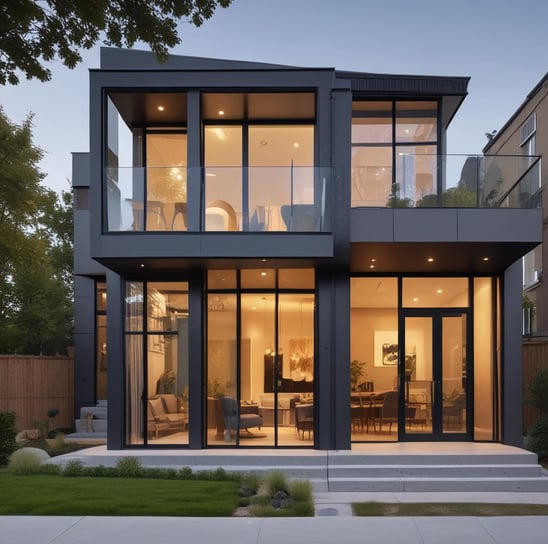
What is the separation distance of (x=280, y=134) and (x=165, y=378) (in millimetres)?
5923

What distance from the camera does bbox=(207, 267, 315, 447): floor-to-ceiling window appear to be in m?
13.6

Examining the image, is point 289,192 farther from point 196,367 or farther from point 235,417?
point 235,417

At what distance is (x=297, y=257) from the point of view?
1248 cm

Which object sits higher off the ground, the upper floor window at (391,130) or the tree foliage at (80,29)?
the upper floor window at (391,130)

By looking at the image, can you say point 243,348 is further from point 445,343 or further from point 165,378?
point 445,343

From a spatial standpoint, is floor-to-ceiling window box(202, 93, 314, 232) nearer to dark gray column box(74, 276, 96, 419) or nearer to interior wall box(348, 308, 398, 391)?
interior wall box(348, 308, 398, 391)

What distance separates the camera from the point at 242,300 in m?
13.9

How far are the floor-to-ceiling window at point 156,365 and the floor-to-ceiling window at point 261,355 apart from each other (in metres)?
0.60

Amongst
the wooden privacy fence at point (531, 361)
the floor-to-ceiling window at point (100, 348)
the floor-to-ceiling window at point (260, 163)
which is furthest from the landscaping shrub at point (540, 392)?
the floor-to-ceiling window at point (100, 348)

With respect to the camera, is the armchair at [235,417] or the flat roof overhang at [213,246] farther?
the armchair at [235,417]

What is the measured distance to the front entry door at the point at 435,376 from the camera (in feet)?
46.7

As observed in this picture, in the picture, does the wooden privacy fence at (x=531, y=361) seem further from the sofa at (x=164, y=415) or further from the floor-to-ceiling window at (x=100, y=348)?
the floor-to-ceiling window at (x=100, y=348)

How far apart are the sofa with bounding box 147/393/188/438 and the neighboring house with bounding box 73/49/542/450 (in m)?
0.04

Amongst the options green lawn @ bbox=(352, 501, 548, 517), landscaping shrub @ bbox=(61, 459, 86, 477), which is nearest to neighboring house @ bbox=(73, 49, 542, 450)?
landscaping shrub @ bbox=(61, 459, 86, 477)
